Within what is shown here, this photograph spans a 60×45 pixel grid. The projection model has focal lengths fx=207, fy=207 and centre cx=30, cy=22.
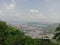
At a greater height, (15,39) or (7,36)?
(7,36)

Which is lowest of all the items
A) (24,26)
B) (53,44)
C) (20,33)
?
(53,44)

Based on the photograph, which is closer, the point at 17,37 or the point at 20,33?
the point at 17,37

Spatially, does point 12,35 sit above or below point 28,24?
below

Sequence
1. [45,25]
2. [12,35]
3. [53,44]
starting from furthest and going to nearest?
[45,25], [12,35], [53,44]

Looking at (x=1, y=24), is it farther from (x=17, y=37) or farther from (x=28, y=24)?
(x=28, y=24)

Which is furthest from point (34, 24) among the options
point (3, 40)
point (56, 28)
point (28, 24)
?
point (3, 40)

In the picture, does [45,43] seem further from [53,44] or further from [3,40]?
[3,40]

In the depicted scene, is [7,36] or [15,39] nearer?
[15,39]

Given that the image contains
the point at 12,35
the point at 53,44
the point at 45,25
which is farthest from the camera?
the point at 45,25

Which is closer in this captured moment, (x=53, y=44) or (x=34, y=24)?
(x=53, y=44)

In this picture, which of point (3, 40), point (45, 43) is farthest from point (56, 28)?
point (3, 40)
